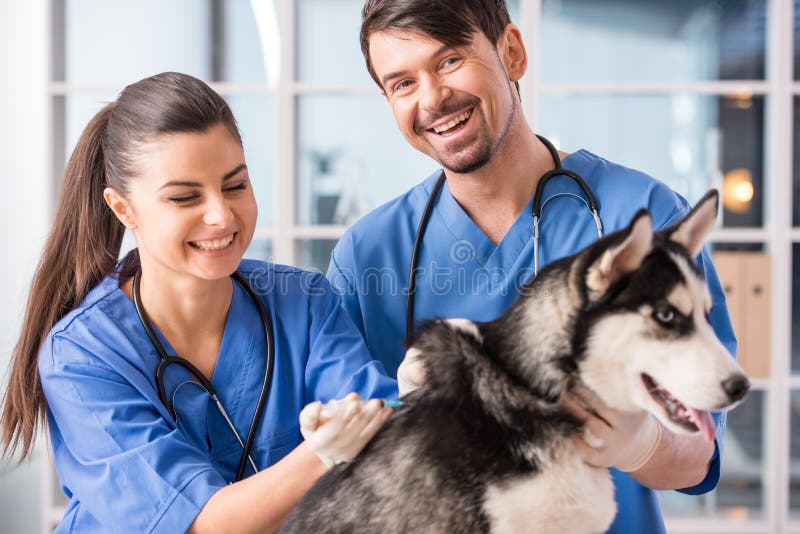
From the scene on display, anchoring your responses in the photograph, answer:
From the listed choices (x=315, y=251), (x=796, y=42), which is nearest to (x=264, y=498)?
(x=315, y=251)

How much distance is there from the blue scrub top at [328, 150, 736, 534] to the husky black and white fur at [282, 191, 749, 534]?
53 centimetres

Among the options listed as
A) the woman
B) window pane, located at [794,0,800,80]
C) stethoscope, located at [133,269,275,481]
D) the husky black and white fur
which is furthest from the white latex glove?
window pane, located at [794,0,800,80]

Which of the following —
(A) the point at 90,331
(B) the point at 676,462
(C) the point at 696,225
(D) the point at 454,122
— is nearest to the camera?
(C) the point at 696,225

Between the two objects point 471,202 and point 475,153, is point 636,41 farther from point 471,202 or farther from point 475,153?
point 475,153

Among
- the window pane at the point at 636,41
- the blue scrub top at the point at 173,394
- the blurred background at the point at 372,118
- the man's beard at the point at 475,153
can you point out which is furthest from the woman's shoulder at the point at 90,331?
the window pane at the point at 636,41

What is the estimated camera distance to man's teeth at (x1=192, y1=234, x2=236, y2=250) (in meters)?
1.35

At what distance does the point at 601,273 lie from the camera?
0.93 metres

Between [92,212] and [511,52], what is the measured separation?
0.90 meters

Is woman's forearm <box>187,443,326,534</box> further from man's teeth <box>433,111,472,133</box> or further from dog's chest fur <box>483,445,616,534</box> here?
man's teeth <box>433,111,472,133</box>

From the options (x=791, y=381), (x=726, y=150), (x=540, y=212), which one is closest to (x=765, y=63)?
(x=726, y=150)

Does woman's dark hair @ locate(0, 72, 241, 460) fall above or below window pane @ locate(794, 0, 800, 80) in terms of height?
below

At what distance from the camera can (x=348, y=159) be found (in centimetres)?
336

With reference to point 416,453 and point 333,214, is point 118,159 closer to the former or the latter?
point 416,453

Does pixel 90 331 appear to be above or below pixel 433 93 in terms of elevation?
below
